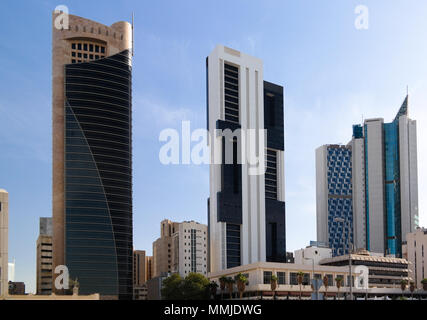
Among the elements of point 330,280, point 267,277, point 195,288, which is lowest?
point 330,280

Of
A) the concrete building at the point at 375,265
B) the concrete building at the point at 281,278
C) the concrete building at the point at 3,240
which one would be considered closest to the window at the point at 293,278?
the concrete building at the point at 281,278

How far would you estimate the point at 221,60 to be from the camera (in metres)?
198

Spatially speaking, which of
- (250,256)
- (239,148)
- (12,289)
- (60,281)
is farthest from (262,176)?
(12,289)

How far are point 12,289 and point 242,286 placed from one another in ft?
272

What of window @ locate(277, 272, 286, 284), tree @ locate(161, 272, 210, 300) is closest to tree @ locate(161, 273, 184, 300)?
tree @ locate(161, 272, 210, 300)

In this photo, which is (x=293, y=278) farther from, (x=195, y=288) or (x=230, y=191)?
(x=230, y=191)

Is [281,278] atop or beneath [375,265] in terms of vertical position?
beneath

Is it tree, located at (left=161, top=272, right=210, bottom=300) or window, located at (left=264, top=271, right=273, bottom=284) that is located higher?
window, located at (left=264, top=271, right=273, bottom=284)

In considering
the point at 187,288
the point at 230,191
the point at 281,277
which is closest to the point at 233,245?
the point at 230,191

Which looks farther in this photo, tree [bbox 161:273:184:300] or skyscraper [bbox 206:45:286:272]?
skyscraper [bbox 206:45:286:272]

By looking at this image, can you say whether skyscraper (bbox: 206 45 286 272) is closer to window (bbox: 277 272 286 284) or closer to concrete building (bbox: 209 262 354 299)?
concrete building (bbox: 209 262 354 299)

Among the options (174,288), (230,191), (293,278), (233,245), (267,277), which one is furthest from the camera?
(230,191)

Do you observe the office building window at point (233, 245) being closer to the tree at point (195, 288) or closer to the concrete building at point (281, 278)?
the concrete building at point (281, 278)
